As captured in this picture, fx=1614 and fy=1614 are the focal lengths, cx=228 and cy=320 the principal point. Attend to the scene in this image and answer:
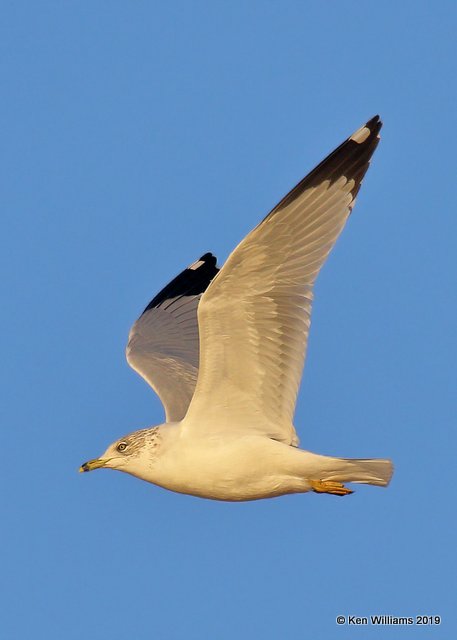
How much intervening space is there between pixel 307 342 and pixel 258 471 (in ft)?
3.57

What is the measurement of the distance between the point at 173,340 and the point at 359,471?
355 centimetres

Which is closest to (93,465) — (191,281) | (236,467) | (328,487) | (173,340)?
(236,467)

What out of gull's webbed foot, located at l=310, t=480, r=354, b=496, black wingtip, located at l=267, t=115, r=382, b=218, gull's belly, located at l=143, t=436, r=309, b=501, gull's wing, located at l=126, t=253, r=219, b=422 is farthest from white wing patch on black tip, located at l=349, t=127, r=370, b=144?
gull's wing, located at l=126, t=253, r=219, b=422

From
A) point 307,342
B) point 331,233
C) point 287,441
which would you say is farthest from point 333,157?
point 287,441

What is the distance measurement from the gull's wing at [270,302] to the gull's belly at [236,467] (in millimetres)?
145

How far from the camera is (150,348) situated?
15562mm

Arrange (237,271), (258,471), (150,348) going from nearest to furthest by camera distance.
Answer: (237,271) < (258,471) < (150,348)

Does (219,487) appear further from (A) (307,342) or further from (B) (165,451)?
(A) (307,342)

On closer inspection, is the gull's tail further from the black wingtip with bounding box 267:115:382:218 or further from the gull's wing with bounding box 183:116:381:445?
the black wingtip with bounding box 267:115:382:218

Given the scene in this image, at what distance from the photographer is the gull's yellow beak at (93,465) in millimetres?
13312

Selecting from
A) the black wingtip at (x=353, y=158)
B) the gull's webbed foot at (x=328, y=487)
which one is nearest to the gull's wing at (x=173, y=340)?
the gull's webbed foot at (x=328, y=487)

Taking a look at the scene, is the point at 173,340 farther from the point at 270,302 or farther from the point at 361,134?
the point at 361,134

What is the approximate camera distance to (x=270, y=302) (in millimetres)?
12273

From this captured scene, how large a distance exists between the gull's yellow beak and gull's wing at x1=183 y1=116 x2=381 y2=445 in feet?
3.09
